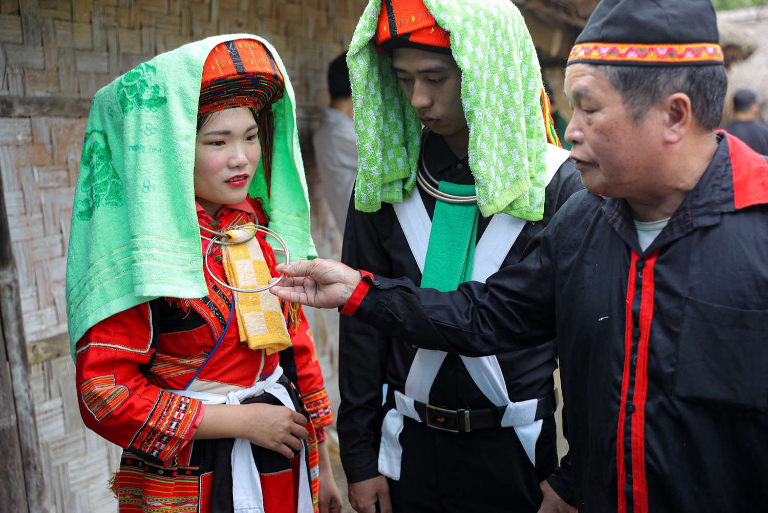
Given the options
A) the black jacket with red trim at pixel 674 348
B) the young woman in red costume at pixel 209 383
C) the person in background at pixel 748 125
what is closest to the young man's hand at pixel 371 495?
the young woman in red costume at pixel 209 383

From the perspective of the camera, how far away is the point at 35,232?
2.78 metres

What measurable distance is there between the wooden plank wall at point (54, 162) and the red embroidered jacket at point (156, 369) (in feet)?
3.76

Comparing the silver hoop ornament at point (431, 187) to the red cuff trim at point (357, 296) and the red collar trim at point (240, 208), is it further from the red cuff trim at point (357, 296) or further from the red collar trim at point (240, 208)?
the red collar trim at point (240, 208)

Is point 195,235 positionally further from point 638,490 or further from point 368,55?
point 638,490

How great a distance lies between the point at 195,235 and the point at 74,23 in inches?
62.0

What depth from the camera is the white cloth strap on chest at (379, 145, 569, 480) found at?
202 cm

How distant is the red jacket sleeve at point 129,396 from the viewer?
1.75m

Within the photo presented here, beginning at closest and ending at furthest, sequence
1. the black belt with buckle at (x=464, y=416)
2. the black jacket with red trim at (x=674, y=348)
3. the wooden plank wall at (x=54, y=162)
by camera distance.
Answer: the black jacket with red trim at (x=674, y=348) → the black belt with buckle at (x=464, y=416) → the wooden plank wall at (x=54, y=162)

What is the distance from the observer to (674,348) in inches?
55.1

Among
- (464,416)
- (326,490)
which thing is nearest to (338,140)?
(326,490)

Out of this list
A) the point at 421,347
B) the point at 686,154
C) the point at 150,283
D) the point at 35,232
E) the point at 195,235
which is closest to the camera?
the point at 686,154

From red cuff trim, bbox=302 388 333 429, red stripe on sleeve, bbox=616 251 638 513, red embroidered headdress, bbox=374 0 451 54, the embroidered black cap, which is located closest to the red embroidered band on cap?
the embroidered black cap

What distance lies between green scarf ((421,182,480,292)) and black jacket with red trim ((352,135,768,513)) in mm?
405

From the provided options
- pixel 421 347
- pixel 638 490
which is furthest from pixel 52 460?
pixel 638 490
